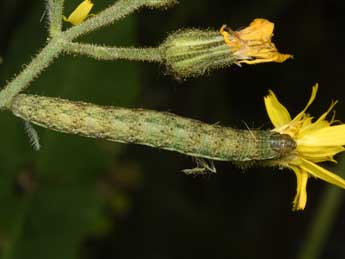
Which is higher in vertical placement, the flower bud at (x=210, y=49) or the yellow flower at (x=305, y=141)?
the flower bud at (x=210, y=49)

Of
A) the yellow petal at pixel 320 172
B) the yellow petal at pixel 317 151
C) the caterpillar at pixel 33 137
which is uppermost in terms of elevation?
the yellow petal at pixel 317 151

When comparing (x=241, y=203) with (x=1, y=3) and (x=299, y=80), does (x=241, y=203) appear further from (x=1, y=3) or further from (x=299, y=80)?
(x=1, y=3)

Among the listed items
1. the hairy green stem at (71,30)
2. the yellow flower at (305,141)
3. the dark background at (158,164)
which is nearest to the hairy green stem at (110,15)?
the hairy green stem at (71,30)

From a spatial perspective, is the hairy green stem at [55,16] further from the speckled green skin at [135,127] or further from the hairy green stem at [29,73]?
the speckled green skin at [135,127]

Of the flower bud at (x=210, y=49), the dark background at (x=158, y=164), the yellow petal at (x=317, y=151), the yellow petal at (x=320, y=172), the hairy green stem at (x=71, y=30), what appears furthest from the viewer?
the dark background at (x=158, y=164)

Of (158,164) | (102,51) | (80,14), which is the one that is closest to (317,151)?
(102,51)

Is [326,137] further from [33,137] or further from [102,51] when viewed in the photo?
[33,137]

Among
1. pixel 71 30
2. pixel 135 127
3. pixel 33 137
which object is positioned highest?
pixel 71 30
